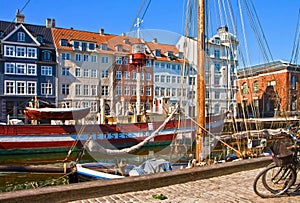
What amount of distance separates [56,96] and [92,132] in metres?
17.1

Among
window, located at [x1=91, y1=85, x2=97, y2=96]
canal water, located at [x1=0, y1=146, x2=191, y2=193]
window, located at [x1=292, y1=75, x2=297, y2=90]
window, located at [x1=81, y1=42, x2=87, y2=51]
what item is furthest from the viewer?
window, located at [x1=292, y1=75, x2=297, y2=90]

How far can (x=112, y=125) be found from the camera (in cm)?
2602

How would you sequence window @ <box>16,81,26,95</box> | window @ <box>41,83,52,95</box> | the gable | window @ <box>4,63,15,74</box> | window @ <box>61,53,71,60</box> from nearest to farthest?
window @ <box>4,63,15,74</box>, window @ <box>16,81,26,95</box>, the gable, window @ <box>41,83,52,95</box>, window @ <box>61,53,71,60</box>

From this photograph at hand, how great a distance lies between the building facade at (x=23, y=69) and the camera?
121 ft

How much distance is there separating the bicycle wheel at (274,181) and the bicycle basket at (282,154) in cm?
16

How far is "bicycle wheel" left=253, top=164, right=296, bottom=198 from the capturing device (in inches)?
203

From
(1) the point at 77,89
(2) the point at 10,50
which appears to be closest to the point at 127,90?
(1) the point at 77,89

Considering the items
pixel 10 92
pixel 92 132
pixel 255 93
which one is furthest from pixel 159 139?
pixel 255 93

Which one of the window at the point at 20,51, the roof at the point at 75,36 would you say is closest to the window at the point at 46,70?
the window at the point at 20,51

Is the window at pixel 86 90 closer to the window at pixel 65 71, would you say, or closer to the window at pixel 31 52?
the window at pixel 65 71

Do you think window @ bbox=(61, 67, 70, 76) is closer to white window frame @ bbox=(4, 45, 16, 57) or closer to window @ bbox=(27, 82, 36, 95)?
window @ bbox=(27, 82, 36, 95)

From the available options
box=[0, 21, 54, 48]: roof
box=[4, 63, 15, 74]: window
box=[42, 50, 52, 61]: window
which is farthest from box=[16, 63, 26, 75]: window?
box=[0, 21, 54, 48]: roof

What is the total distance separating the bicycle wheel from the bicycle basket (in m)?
0.16

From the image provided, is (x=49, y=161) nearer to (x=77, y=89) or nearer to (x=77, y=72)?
(x=77, y=89)
